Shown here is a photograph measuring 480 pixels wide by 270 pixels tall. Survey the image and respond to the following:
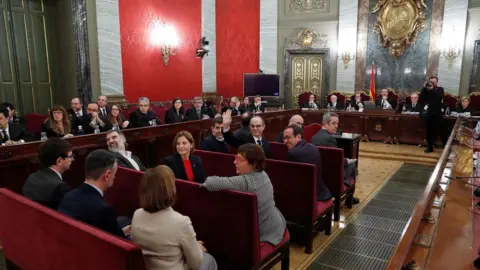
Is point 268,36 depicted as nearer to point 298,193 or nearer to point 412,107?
point 412,107

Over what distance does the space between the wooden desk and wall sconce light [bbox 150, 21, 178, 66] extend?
165 inches

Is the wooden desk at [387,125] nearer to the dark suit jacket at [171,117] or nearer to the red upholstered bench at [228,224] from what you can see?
the dark suit jacket at [171,117]

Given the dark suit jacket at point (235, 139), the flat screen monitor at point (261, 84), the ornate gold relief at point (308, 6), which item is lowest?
the dark suit jacket at point (235, 139)

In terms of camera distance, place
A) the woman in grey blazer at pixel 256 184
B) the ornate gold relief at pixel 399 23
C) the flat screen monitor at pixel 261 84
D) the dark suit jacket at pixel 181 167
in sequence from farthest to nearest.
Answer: the flat screen monitor at pixel 261 84, the ornate gold relief at pixel 399 23, the dark suit jacket at pixel 181 167, the woman in grey blazer at pixel 256 184

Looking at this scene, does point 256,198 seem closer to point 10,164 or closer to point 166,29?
point 10,164

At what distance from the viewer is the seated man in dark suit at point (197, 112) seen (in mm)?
6496

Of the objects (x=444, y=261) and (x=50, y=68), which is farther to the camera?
(x=50, y=68)

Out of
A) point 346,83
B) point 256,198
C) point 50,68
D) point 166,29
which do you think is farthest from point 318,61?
point 256,198

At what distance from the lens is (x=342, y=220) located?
378cm

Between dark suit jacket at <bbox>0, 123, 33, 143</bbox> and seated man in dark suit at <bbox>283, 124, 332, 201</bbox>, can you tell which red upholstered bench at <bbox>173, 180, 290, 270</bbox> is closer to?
seated man in dark suit at <bbox>283, 124, 332, 201</bbox>

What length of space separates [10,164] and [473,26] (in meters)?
9.99

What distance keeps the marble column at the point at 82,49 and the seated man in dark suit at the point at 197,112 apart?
1.83 meters

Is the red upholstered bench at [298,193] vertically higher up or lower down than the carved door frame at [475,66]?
lower down

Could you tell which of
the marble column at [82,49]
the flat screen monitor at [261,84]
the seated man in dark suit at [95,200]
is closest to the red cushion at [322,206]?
the seated man in dark suit at [95,200]
